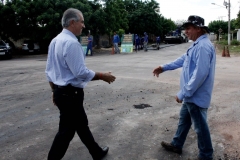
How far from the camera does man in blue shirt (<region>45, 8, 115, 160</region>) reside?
2.89 metres

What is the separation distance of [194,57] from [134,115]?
2.70 m

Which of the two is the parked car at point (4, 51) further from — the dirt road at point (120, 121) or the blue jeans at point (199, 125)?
the blue jeans at point (199, 125)

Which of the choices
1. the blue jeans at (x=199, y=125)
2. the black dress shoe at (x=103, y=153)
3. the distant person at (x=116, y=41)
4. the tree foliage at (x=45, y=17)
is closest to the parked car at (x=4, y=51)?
the tree foliage at (x=45, y=17)

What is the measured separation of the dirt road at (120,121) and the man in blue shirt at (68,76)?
0.67 metres

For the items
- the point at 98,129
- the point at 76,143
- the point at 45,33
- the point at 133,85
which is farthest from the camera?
the point at 45,33

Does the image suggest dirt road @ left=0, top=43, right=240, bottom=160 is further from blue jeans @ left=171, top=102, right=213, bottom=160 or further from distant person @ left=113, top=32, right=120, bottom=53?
distant person @ left=113, top=32, right=120, bottom=53

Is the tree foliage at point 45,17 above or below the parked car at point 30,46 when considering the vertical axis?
above

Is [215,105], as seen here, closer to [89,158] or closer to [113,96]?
[113,96]

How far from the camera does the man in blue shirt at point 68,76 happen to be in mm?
2893

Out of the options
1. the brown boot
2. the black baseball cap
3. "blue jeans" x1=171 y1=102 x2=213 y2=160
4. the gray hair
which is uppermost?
the gray hair

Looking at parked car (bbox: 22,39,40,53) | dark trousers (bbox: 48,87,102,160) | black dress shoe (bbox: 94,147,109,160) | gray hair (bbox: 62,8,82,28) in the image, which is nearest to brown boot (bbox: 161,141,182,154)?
black dress shoe (bbox: 94,147,109,160)

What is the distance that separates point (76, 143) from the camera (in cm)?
417

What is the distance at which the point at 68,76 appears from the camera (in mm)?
3029

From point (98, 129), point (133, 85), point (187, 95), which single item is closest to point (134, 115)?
point (98, 129)
